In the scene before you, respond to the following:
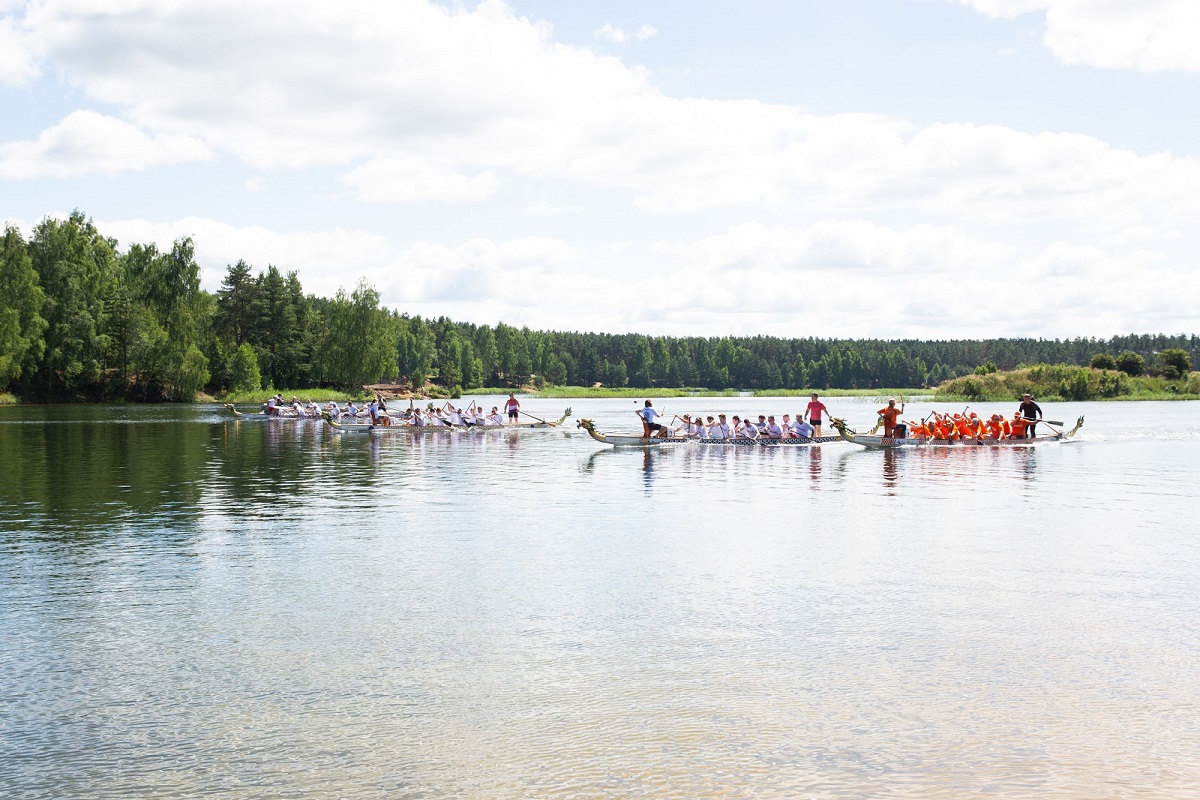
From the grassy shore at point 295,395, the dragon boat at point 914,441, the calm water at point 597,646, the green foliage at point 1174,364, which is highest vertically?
the green foliage at point 1174,364

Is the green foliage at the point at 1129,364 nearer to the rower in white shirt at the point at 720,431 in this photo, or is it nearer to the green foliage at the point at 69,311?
the rower in white shirt at the point at 720,431

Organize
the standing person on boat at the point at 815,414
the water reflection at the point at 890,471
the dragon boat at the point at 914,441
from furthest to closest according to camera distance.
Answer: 1. the standing person on boat at the point at 815,414
2. the dragon boat at the point at 914,441
3. the water reflection at the point at 890,471

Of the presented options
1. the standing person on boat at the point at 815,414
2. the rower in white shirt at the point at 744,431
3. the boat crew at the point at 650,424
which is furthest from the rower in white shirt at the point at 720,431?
the standing person on boat at the point at 815,414

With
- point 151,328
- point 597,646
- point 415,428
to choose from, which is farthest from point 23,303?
point 597,646

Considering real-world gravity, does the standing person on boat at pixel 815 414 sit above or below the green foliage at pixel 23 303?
below

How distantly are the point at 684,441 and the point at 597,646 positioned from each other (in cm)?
3483

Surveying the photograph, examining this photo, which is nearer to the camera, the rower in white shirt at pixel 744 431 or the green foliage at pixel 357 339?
the rower in white shirt at pixel 744 431

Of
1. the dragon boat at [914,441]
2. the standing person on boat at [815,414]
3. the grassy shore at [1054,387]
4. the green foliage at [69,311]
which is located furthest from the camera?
the grassy shore at [1054,387]

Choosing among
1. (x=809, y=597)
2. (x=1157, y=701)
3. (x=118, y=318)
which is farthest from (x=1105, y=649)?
(x=118, y=318)

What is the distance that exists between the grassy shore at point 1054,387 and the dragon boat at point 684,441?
3202 inches

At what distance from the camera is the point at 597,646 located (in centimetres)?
1208

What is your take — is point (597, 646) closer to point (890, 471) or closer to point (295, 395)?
point (890, 471)

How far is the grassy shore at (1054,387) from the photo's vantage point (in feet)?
397

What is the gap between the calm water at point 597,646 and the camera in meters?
8.41
